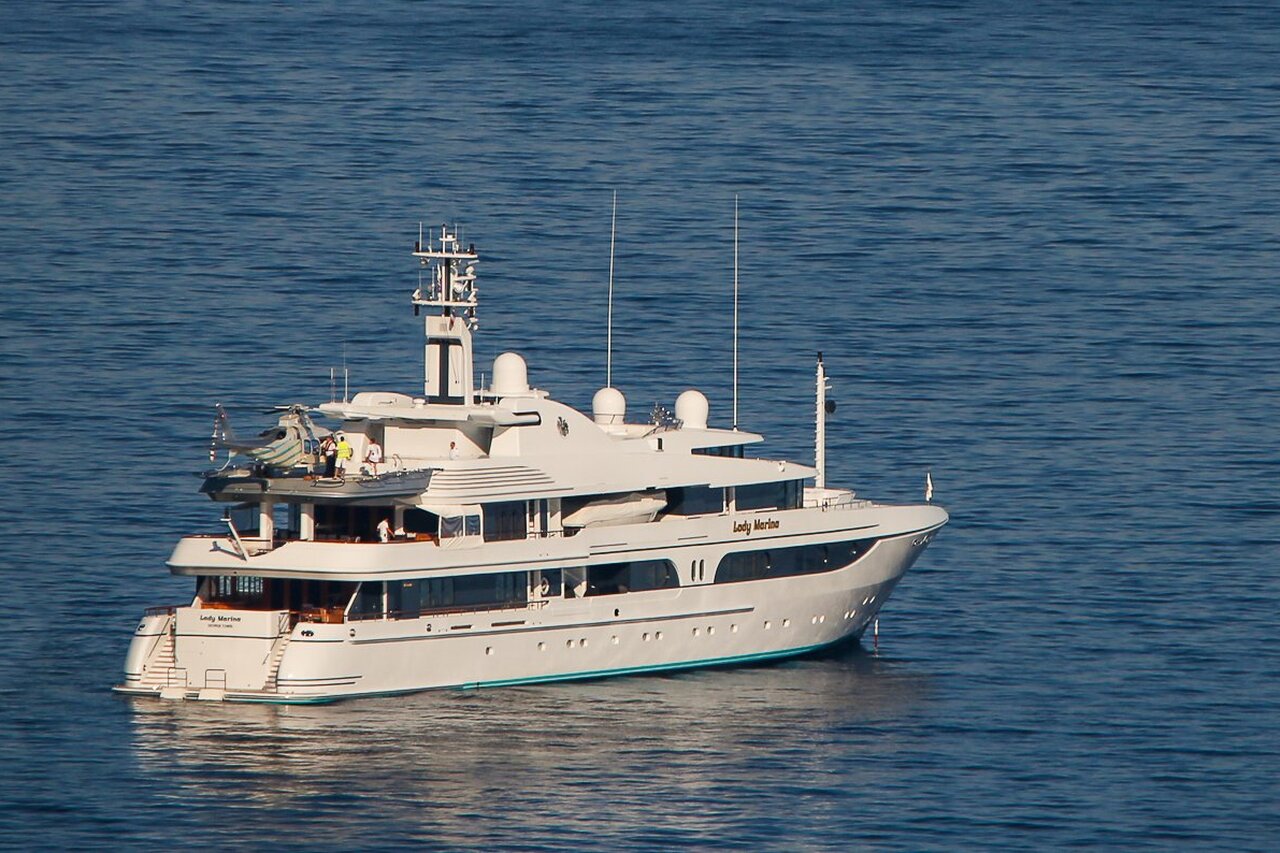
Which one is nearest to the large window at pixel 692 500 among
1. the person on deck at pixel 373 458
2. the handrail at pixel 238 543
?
the person on deck at pixel 373 458

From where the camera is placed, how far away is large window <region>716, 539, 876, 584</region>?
3049 inches

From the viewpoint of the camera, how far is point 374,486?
71.3 m

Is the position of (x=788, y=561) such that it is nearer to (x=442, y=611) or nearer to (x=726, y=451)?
(x=726, y=451)

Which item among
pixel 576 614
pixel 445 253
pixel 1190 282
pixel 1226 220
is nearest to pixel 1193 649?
pixel 576 614

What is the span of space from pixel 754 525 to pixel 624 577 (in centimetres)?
436

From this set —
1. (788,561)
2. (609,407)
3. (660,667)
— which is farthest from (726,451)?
(660,667)

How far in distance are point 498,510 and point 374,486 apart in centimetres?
404

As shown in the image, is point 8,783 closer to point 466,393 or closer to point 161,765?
point 161,765

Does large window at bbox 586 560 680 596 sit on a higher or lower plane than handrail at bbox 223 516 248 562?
lower

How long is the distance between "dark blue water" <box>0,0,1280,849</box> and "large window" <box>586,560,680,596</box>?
3312 millimetres

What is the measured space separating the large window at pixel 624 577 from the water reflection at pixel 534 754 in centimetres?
249

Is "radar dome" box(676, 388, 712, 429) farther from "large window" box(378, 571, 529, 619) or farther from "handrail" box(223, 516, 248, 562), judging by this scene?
"handrail" box(223, 516, 248, 562)

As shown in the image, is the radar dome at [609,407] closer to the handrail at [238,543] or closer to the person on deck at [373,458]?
the person on deck at [373,458]

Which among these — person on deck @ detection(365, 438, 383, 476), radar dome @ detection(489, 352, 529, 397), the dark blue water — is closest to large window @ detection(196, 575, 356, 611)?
the dark blue water
